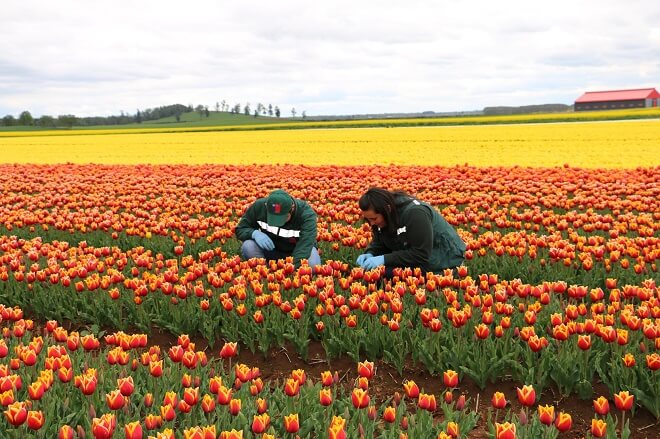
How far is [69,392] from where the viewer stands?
3713 millimetres

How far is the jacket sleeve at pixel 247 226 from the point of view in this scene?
7629 mm

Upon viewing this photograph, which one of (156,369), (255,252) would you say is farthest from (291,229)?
(156,369)

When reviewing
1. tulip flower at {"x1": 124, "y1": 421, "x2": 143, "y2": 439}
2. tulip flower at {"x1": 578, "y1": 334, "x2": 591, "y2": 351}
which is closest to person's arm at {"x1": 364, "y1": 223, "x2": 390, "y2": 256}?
tulip flower at {"x1": 578, "y1": 334, "x2": 591, "y2": 351}

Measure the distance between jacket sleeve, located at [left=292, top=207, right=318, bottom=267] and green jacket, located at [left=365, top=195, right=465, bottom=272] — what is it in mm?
632

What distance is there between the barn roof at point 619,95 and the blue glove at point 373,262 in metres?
108

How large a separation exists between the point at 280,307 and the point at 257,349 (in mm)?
404

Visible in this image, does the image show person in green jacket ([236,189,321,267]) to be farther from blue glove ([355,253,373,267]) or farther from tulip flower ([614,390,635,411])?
tulip flower ([614,390,635,411])

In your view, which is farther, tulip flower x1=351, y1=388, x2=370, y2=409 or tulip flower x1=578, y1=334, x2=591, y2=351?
tulip flower x1=578, y1=334, x2=591, y2=351

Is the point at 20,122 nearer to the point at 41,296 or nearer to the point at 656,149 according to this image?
the point at 656,149

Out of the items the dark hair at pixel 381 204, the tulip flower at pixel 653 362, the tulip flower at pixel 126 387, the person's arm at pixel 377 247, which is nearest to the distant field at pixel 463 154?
the person's arm at pixel 377 247

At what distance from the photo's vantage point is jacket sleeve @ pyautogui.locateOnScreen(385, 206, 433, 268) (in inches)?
252

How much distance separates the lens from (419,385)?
4.64 metres

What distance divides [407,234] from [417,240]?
0.14 meters

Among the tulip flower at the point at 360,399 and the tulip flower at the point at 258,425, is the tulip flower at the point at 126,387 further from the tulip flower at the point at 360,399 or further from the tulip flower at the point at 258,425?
the tulip flower at the point at 360,399
